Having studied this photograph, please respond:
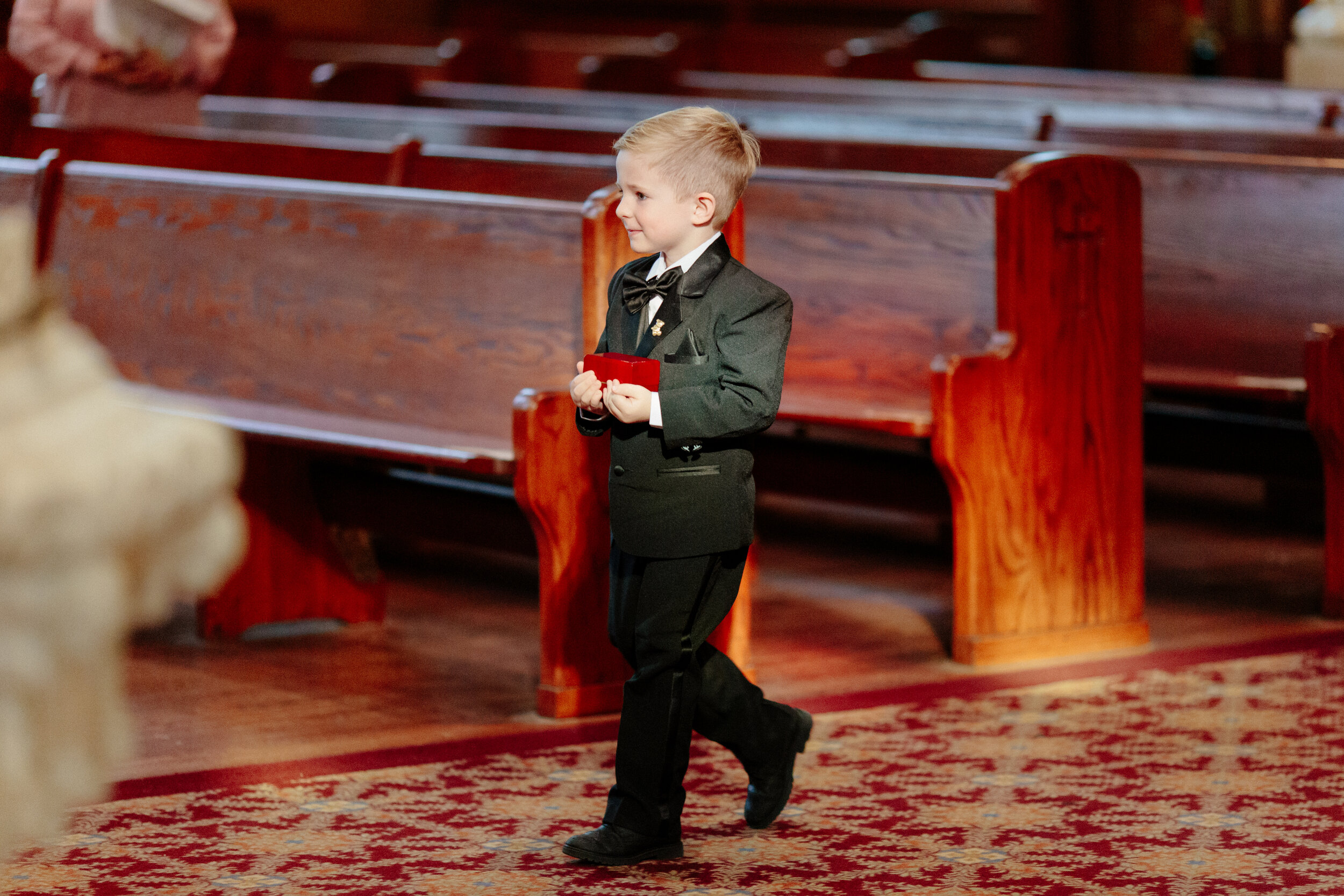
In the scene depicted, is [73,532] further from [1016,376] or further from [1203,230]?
[1203,230]

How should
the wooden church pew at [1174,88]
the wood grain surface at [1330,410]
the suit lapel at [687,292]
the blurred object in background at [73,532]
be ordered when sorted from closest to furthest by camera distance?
the blurred object in background at [73,532] < the suit lapel at [687,292] < the wood grain surface at [1330,410] < the wooden church pew at [1174,88]

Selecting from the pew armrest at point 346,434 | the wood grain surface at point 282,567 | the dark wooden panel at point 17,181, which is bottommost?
the wood grain surface at point 282,567

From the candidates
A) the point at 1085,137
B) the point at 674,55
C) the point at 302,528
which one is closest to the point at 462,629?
the point at 302,528

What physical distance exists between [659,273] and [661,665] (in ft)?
1.88

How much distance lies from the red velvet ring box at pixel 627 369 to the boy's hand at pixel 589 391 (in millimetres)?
16

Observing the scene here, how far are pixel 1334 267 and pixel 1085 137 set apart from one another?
5.11 feet

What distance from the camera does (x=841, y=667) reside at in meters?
4.21

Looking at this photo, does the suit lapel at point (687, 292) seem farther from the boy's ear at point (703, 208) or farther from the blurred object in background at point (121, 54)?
the blurred object in background at point (121, 54)

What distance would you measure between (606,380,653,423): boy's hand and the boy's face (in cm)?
20

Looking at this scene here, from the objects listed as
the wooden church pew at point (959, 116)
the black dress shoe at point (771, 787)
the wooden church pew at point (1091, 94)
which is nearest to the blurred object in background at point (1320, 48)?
the wooden church pew at point (1091, 94)

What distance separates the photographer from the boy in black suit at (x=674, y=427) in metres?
2.71

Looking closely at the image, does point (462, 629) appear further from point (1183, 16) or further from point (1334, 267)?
point (1183, 16)

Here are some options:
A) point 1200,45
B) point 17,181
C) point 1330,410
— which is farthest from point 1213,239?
point 1200,45

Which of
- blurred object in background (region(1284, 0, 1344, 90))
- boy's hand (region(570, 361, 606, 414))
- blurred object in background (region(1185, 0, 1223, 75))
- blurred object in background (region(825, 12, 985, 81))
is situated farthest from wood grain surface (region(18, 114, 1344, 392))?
blurred object in background (region(1185, 0, 1223, 75))
